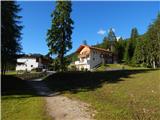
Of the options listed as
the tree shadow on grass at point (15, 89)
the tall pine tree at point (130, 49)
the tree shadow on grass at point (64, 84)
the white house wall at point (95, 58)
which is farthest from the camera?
the tall pine tree at point (130, 49)

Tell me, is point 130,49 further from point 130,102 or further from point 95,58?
point 130,102

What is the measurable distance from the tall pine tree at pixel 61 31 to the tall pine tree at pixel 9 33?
1041cm

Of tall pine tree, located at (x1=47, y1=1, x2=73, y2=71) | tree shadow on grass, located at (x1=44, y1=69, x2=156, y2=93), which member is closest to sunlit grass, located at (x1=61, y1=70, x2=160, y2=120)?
tree shadow on grass, located at (x1=44, y1=69, x2=156, y2=93)

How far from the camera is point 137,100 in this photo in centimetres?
1747

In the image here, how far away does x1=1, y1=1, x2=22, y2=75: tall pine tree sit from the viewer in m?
A: 28.5

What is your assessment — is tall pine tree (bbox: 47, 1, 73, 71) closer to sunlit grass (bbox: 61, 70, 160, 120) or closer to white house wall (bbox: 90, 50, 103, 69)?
sunlit grass (bbox: 61, 70, 160, 120)

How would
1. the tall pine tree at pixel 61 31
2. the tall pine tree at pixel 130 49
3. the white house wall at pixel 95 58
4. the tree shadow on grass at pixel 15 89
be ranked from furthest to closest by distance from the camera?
the tall pine tree at pixel 130 49 < the white house wall at pixel 95 58 < the tall pine tree at pixel 61 31 < the tree shadow on grass at pixel 15 89

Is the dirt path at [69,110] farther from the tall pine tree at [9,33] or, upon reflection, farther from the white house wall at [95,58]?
the white house wall at [95,58]

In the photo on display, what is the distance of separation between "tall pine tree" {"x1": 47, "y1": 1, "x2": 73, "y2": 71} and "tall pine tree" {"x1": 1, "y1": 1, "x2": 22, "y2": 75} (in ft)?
34.1

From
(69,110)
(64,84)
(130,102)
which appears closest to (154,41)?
(64,84)

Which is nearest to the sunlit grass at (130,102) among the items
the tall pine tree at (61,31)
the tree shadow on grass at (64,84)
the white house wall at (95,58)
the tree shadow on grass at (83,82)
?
the tree shadow on grass at (83,82)

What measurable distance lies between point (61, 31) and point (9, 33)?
18.2 m

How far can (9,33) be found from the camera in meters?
29.7

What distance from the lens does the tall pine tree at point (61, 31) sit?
4606 centimetres
